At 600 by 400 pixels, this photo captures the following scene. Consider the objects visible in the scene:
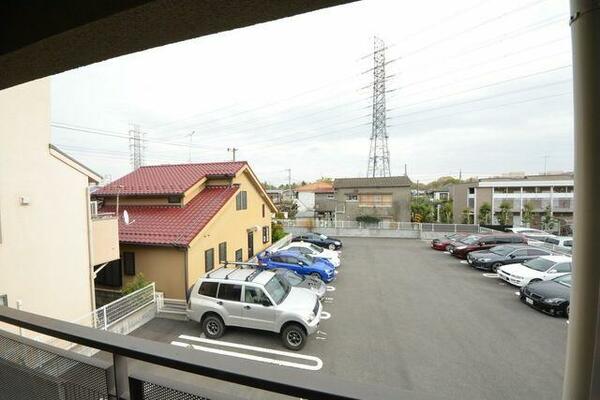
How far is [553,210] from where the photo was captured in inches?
976

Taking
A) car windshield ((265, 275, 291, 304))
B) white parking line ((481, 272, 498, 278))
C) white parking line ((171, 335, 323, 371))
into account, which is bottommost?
white parking line ((481, 272, 498, 278))

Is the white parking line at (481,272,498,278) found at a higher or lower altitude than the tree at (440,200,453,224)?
lower

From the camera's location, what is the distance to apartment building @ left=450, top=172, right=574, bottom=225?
2552 centimetres

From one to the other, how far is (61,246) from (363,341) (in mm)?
6880

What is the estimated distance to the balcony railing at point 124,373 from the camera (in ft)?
2.66

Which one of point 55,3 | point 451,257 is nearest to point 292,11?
point 55,3

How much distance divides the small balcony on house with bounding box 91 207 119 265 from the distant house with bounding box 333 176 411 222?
2372cm

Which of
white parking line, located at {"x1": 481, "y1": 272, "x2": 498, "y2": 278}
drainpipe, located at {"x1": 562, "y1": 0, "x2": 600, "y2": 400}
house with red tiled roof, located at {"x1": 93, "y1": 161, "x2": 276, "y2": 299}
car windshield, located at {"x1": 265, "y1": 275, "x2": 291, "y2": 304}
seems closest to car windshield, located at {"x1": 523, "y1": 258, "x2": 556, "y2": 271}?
white parking line, located at {"x1": 481, "y1": 272, "x2": 498, "y2": 278}

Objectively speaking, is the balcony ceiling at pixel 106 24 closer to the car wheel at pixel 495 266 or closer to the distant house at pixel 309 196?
the car wheel at pixel 495 266

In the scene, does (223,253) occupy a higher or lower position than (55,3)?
lower

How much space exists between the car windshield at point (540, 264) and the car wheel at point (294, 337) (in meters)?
9.31

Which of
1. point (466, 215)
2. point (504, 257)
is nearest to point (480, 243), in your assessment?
point (504, 257)

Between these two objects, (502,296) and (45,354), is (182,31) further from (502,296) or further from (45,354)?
(502,296)

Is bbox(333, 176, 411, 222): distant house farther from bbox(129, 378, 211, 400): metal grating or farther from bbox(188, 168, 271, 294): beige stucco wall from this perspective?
bbox(129, 378, 211, 400): metal grating
